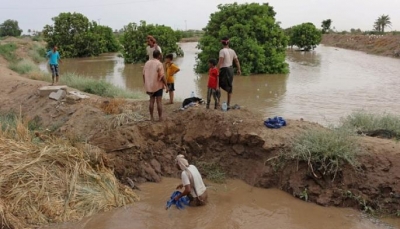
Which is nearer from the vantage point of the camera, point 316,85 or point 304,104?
point 304,104

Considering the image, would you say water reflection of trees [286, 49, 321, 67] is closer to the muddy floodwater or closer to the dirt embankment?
the muddy floodwater

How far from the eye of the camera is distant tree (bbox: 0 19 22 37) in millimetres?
74750

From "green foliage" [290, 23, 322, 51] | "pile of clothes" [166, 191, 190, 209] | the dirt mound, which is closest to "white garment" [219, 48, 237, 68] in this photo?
the dirt mound

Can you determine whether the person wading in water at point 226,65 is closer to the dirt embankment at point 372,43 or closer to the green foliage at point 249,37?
the green foliage at point 249,37

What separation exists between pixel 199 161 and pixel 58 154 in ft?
8.86

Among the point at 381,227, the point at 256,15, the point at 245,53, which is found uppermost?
the point at 256,15

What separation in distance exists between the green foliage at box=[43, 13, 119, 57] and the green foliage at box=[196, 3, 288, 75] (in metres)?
20.7

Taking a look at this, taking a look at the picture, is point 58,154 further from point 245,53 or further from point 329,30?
point 329,30

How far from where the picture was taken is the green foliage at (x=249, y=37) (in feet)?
72.0

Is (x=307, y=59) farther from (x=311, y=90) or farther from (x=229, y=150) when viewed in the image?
(x=229, y=150)

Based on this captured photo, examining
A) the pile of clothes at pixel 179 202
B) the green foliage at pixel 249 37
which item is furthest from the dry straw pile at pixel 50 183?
the green foliage at pixel 249 37

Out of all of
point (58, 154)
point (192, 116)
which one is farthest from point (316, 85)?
point (58, 154)

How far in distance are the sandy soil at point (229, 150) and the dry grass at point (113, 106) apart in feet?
0.38

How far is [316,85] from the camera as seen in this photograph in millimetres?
18562
